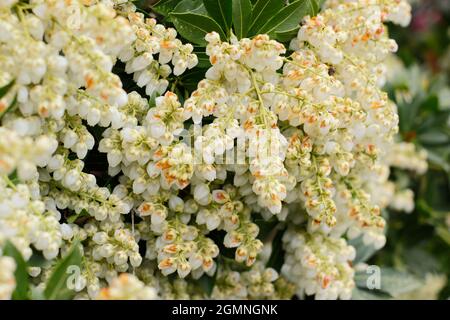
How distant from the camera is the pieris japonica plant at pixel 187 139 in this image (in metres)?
0.80

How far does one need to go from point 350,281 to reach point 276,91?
1.17 feet

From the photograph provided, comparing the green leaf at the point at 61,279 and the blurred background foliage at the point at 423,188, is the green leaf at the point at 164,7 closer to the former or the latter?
the green leaf at the point at 61,279

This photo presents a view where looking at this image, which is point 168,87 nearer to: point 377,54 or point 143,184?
point 143,184

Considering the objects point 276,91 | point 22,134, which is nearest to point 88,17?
point 22,134

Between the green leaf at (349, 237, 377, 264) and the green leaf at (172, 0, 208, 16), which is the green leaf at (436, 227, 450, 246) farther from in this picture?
the green leaf at (172, 0, 208, 16)

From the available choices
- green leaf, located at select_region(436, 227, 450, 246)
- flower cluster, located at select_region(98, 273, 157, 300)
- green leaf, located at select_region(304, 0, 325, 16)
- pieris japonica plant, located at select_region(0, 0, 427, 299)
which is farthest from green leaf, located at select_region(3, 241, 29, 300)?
green leaf, located at select_region(436, 227, 450, 246)

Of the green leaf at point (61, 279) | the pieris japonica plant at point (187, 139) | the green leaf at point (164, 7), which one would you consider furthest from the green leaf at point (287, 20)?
the green leaf at point (61, 279)

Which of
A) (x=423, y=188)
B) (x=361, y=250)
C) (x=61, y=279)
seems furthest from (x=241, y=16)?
(x=423, y=188)

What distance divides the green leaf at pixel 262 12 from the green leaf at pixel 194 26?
1.9 inches

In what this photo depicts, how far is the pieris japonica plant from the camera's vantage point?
80 cm

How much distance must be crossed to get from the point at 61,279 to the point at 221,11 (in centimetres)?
44

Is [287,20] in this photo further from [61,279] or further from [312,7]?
[61,279]

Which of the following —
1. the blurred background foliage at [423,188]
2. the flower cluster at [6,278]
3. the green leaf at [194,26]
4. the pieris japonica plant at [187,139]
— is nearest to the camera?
the flower cluster at [6,278]

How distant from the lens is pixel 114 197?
0.93m
